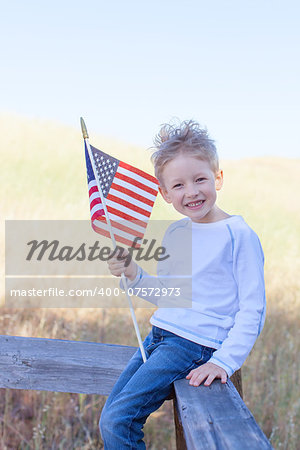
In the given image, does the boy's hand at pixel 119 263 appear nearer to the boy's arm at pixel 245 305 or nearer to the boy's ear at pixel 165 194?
the boy's ear at pixel 165 194

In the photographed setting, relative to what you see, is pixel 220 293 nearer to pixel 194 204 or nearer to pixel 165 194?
pixel 194 204

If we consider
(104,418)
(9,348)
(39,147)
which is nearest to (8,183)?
(39,147)

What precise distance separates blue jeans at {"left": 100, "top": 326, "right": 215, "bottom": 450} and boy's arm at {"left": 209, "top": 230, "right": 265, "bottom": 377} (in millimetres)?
114

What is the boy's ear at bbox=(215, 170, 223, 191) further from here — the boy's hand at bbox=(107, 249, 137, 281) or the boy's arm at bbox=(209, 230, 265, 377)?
the boy's hand at bbox=(107, 249, 137, 281)

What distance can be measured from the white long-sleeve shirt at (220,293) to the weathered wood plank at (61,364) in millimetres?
388

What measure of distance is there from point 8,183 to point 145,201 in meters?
7.24

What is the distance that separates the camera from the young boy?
1676 millimetres

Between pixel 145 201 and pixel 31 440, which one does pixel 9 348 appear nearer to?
pixel 145 201

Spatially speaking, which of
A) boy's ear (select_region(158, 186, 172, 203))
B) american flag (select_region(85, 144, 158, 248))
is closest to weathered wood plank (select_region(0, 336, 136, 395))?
american flag (select_region(85, 144, 158, 248))

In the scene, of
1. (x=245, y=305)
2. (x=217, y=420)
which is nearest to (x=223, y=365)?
(x=245, y=305)

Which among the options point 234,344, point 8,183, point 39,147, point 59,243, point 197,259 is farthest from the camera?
point 39,147

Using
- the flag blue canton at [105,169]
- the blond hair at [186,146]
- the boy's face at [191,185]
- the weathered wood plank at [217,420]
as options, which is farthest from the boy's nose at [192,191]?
the weathered wood plank at [217,420]

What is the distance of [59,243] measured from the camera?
617 centimetres

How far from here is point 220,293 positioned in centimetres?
179
